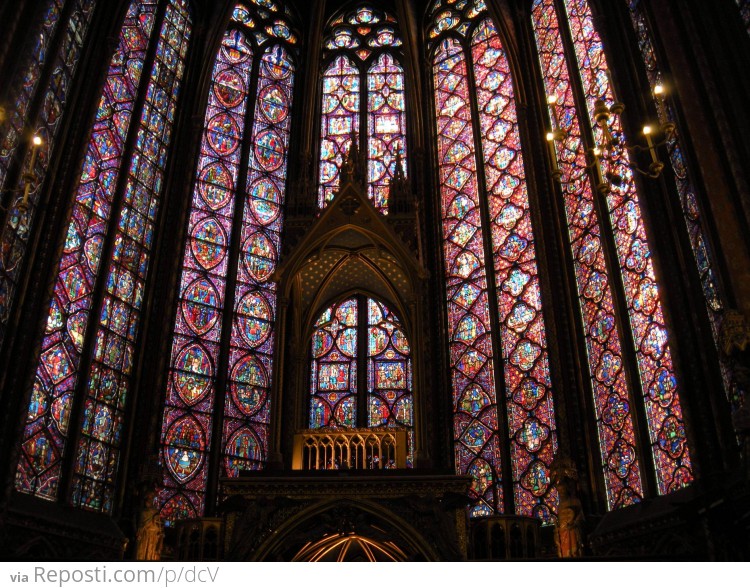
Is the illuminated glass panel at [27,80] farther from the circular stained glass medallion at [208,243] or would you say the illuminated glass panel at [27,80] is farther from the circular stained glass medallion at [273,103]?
the circular stained glass medallion at [273,103]

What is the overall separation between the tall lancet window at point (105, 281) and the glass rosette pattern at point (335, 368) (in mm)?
→ 3112

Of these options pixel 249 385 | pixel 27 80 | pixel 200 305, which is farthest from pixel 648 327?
pixel 27 80

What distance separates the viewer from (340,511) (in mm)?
10562

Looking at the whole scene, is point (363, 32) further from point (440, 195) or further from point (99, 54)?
point (99, 54)

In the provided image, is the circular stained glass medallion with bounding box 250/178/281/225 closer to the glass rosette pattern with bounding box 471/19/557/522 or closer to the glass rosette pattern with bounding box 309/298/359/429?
the glass rosette pattern with bounding box 309/298/359/429

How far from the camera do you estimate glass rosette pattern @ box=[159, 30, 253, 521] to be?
12.5 metres

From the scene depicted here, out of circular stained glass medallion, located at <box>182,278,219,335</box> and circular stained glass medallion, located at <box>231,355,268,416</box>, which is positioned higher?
circular stained glass medallion, located at <box>182,278,219,335</box>

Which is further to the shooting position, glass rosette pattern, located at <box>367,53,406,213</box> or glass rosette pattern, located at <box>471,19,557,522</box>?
glass rosette pattern, located at <box>367,53,406,213</box>

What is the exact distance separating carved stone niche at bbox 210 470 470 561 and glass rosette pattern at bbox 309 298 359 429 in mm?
3120

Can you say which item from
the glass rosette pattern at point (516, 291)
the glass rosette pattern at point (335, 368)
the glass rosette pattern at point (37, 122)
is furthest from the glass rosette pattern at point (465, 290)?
the glass rosette pattern at point (37, 122)

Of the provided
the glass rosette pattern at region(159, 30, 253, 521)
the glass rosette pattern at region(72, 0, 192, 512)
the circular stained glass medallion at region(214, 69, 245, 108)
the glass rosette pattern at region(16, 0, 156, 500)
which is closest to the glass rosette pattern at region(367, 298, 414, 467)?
the glass rosette pattern at region(159, 30, 253, 521)

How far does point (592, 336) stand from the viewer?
12297 millimetres

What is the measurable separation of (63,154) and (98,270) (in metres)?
1.78

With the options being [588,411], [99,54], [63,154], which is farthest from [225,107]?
[588,411]
